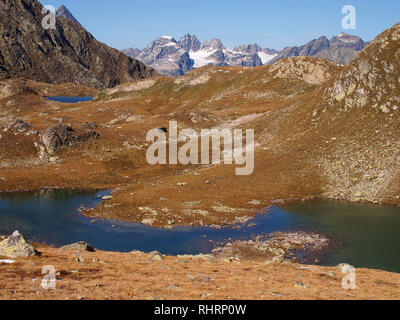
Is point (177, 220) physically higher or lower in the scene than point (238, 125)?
lower

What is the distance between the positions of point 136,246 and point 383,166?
49819 mm

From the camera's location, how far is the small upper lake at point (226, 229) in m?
48.2

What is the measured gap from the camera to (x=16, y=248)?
113 ft

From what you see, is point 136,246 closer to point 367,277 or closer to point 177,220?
point 177,220

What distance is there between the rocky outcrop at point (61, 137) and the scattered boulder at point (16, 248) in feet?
204

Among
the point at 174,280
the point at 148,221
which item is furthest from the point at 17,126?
the point at 174,280

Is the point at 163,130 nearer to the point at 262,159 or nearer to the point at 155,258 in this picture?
the point at 262,159

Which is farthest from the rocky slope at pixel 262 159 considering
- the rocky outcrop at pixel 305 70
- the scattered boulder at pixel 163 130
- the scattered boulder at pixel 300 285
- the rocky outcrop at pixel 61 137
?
the rocky outcrop at pixel 305 70

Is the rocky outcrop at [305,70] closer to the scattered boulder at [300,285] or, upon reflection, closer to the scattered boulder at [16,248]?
the scattered boulder at [300,285]

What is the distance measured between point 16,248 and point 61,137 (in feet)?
216

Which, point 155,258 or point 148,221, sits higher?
point 148,221

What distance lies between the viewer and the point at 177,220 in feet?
191
